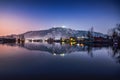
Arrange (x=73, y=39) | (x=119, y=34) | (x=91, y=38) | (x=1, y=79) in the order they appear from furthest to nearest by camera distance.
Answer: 1. (x=73, y=39)
2. (x=91, y=38)
3. (x=119, y=34)
4. (x=1, y=79)

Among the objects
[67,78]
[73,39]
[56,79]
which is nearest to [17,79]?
→ [56,79]

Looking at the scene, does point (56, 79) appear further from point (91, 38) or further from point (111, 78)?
point (91, 38)

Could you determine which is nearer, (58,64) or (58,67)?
(58,67)

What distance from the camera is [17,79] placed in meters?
6.64

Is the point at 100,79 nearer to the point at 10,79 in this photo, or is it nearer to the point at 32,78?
the point at 32,78

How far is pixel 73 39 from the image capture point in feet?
334

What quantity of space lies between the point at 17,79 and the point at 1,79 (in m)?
0.57

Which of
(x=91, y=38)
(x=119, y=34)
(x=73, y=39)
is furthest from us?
(x=73, y=39)

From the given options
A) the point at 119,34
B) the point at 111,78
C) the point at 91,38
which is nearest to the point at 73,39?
the point at 91,38

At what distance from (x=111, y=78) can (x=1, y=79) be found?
13.5 ft

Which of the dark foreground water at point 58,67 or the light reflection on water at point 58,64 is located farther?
the light reflection on water at point 58,64

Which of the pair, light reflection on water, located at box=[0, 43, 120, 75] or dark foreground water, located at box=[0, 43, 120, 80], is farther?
light reflection on water, located at box=[0, 43, 120, 75]

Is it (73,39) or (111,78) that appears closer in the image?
(111,78)

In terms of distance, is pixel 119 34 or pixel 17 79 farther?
pixel 119 34
